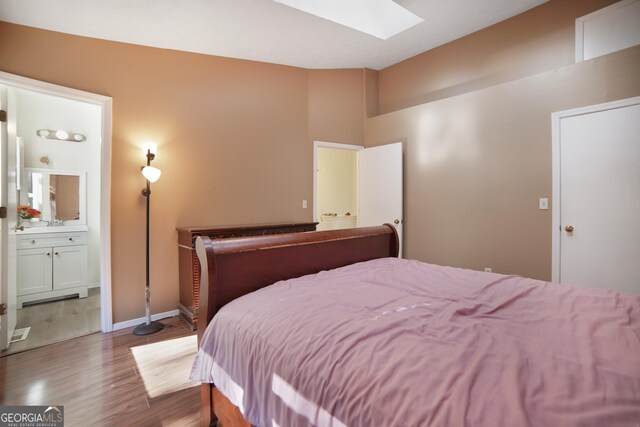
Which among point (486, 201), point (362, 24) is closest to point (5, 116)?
point (362, 24)

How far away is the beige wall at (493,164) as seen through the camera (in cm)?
275

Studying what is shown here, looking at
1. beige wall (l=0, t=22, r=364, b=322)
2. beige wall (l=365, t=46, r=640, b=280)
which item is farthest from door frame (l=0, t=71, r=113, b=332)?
beige wall (l=365, t=46, r=640, b=280)

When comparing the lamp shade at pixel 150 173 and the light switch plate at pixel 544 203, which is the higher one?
the lamp shade at pixel 150 173

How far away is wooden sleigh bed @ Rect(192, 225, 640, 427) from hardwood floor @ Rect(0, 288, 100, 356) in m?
2.09

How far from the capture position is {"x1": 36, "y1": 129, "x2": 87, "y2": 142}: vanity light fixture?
3770 mm

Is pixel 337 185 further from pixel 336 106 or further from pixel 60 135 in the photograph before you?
pixel 60 135

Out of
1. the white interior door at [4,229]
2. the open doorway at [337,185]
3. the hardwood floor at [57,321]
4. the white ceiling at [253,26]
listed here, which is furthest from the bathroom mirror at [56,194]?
the open doorway at [337,185]

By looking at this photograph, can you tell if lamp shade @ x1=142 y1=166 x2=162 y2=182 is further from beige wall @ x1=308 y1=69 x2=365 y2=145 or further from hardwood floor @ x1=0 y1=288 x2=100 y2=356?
beige wall @ x1=308 y1=69 x2=365 y2=145

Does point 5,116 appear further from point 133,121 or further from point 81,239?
point 81,239

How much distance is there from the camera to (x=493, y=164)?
3.27m

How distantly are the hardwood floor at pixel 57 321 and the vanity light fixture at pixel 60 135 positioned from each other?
6.81 feet

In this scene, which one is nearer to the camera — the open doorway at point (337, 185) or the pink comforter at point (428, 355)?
the pink comforter at point (428, 355)

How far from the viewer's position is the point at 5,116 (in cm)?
A: 232

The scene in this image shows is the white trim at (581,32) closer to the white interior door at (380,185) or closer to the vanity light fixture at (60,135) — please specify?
the white interior door at (380,185)
